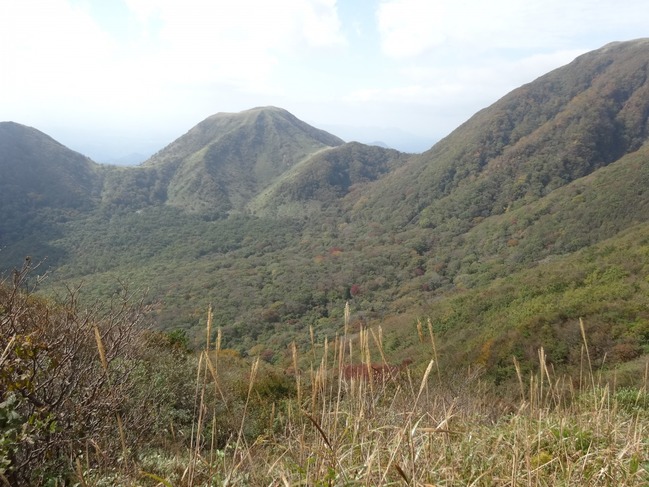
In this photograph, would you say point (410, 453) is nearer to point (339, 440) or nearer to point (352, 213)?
point (339, 440)

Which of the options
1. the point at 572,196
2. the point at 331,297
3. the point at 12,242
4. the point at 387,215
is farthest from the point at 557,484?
the point at 12,242

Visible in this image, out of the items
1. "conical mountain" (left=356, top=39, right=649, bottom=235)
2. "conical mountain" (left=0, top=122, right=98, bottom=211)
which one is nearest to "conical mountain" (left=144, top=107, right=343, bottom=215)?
"conical mountain" (left=0, top=122, right=98, bottom=211)

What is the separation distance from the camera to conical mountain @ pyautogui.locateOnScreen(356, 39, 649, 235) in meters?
58.0

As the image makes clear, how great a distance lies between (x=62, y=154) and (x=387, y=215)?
7844 centimetres

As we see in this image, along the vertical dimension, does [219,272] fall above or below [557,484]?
below

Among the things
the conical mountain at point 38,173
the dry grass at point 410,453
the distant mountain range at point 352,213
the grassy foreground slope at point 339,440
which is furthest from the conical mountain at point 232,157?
the dry grass at point 410,453

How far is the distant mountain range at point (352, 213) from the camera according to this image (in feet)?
134

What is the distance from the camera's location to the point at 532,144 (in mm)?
63594

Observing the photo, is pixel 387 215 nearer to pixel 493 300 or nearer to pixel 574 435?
pixel 493 300

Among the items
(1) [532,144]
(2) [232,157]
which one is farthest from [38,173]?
(1) [532,144]

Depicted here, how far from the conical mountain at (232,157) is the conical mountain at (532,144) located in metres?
37.6

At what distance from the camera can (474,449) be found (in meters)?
2.12

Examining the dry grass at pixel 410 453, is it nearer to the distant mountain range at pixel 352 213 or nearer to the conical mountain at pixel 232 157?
the distant mountain range at pixel 352 213

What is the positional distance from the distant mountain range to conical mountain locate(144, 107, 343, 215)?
632mm
